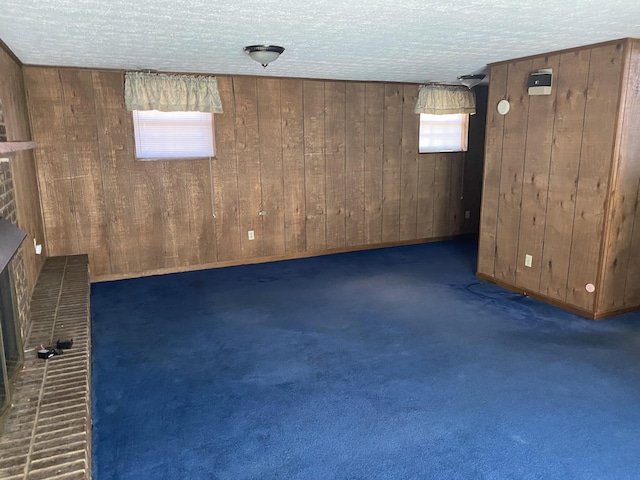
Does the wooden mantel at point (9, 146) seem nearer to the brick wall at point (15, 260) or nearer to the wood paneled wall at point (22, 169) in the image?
the brick wall at point (15, 260)

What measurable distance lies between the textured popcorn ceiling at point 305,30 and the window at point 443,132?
6.18 feet

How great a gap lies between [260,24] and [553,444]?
2742 mm

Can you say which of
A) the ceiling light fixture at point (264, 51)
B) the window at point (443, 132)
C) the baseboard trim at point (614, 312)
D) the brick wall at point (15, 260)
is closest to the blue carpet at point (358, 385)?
the baseboard trim at point (614, 312)

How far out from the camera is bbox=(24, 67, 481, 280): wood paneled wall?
15.0ft

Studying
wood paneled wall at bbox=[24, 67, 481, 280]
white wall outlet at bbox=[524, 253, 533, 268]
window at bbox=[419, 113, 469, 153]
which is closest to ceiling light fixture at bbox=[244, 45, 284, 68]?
wood paneled wall at bbox=[24, 67, 481, 280]

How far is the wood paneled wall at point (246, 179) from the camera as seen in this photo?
4582mm

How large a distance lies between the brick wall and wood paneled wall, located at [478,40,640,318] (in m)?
3.87

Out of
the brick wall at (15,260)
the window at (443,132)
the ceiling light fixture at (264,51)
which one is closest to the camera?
the brick wall at (15,260)

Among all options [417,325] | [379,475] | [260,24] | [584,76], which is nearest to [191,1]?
[260,24]

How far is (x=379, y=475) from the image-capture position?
2062 mm

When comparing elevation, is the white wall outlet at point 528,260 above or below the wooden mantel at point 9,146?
below

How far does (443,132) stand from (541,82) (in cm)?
255

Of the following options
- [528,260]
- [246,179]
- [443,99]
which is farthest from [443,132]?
[246,179]

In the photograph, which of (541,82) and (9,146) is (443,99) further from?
(9,146)
